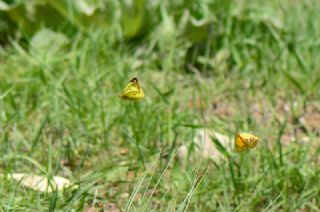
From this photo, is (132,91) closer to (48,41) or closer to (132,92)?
(132,92)

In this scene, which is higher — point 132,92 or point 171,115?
point 132,92

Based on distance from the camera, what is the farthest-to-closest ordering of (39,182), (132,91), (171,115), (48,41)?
1. (48,41)
2. (171,115)
3. (39,182)
4. (132,91)

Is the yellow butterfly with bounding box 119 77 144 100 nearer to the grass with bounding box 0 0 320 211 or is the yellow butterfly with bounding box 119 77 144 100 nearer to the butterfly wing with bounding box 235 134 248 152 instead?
the grass with bounding box 0 0 320 211

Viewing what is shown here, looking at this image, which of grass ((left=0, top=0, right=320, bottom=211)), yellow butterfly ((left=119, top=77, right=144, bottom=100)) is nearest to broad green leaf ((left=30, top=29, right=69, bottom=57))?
grass ((left=0, top=0, right=320, bottom=211))

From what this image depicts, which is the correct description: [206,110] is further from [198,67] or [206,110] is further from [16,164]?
[16,164]

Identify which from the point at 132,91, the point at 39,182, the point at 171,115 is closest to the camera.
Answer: the point at 132,91

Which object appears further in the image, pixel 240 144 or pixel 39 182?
pixel 39 182

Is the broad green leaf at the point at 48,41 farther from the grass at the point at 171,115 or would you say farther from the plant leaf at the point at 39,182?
the plant leaf at the point at 39,182

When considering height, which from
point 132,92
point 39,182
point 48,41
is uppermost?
point 48,41

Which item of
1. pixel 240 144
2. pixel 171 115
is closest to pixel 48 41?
pixel 171 115

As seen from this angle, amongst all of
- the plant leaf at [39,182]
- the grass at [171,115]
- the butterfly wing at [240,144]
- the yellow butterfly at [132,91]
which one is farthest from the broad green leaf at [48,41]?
the butterfly wing at [240,144]
